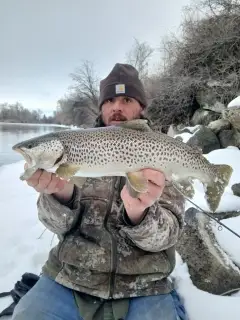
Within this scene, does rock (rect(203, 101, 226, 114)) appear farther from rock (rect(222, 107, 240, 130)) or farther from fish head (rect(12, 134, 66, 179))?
fish head (rect(12, 134, 66, 179))

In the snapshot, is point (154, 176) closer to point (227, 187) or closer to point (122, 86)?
point (122, 86)

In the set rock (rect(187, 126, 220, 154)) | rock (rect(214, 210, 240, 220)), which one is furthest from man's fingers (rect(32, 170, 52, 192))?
rock (rect(187, 126, 220, 154))

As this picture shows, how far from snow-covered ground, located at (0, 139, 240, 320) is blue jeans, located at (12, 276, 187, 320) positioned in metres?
0.40

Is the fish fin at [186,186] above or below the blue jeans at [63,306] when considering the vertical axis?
above

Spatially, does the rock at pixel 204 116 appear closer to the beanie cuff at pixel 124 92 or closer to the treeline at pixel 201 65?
the treeline at pixel 201 65

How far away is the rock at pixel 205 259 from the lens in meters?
2.87

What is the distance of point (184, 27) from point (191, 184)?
1404cm

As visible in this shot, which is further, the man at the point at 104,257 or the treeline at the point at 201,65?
the treeline at the point at 201,65

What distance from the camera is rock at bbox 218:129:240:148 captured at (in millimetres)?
8406

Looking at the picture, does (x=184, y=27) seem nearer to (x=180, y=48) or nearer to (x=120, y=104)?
(x=180, y=48)

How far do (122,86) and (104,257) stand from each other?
1.51 metres

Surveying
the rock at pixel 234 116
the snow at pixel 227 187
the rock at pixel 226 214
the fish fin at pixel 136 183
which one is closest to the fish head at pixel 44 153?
the fish fin at pixel 136 183

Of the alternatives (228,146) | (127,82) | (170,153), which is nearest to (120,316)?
(170,153)

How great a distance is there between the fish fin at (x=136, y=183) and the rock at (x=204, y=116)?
10.4m
